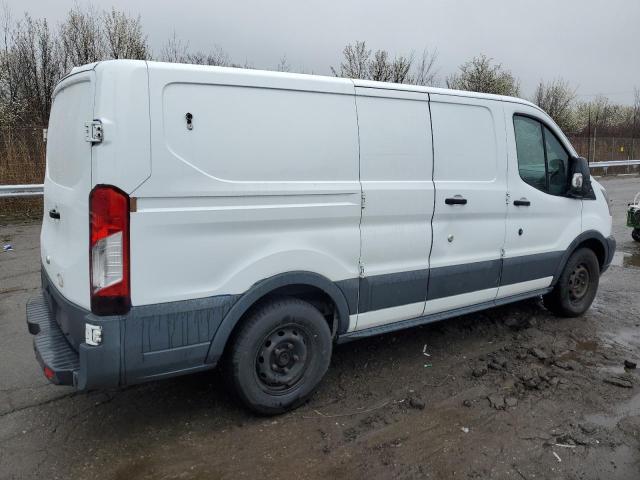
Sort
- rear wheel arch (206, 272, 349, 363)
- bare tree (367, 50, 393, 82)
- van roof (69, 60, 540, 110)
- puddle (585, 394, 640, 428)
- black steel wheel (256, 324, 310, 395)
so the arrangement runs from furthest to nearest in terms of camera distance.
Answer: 1. bare tree (367, 50, 393, 82)
2. puddle (585, 394, 640, 428)
3. black steel wheel (256, 324, 310, 395)
4. rear wheel arch (206, 272, 349, 363)
5. van roof (69, 60, 540, 110)

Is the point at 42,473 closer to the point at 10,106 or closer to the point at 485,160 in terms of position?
the point at 485,160

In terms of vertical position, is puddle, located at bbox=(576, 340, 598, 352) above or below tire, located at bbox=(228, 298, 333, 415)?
below

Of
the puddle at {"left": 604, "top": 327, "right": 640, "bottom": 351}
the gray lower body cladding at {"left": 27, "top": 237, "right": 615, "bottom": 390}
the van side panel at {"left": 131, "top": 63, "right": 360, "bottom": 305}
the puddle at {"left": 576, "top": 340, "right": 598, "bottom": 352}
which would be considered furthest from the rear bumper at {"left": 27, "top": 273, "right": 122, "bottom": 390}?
the puddle at {"left": 604, "top": 327, "right": 640, "bottom": 351}

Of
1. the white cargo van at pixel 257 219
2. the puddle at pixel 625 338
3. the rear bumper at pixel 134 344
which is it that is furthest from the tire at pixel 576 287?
the rear bumper at pixel 134 344

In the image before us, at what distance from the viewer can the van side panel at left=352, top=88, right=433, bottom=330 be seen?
3857 millimetres

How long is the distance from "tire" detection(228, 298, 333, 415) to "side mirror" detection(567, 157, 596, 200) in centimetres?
313

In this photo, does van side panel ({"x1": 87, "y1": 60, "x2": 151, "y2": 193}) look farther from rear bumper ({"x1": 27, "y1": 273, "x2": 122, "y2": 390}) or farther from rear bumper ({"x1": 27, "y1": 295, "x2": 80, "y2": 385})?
rear bumper ({"x1": 27, "y1": 295, "x2": 80, "y2": 385})

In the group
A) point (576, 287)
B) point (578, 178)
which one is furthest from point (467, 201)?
point (576, 287)

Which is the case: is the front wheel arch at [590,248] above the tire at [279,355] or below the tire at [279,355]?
above

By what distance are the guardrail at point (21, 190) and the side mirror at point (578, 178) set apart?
10898 millimetres

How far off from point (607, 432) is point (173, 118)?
3318 mm

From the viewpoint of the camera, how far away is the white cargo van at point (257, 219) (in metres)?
2.92

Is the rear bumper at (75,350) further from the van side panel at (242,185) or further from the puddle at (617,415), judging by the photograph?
the puddle at (617,415)

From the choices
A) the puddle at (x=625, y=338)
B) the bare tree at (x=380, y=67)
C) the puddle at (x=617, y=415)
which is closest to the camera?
the puddle at (x=617, y=415)
